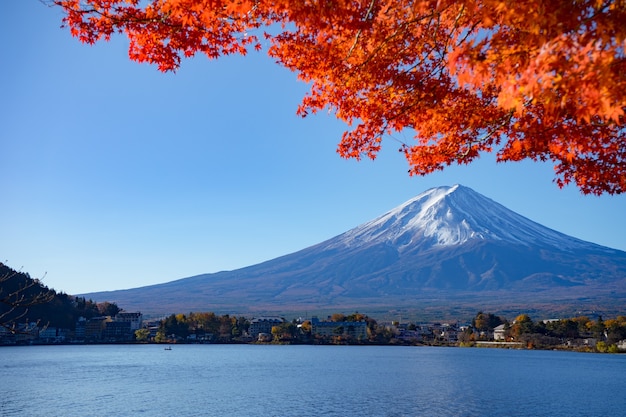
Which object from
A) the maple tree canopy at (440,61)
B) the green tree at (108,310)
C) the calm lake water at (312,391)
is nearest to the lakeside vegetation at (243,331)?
the green tree at (108,310)

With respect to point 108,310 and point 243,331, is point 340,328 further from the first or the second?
point 108,310

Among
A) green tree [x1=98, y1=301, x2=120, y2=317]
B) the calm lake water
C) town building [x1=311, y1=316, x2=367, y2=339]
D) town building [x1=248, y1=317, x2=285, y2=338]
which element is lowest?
the calm lake water

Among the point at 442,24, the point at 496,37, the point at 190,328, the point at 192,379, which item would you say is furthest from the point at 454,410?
the point at 190,328

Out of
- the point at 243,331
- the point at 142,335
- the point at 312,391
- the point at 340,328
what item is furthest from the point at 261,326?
the point at 312,391

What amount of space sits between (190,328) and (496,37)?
402 ft

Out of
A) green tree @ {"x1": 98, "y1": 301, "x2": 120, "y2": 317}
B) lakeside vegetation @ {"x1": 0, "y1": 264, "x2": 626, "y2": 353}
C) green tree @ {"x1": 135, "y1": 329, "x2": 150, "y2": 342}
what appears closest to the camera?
lakeside vegetation @ {"x1": 0, "y1": 264, "x2": 626, "y2": 353}

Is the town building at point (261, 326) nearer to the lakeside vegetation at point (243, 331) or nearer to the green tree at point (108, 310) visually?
the lakeside vegetation at point (243, 331)

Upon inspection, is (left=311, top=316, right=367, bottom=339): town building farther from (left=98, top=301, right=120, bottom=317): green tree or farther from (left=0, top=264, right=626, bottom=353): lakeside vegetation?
(left=98, top=301, right=120, bottom=317): green tree

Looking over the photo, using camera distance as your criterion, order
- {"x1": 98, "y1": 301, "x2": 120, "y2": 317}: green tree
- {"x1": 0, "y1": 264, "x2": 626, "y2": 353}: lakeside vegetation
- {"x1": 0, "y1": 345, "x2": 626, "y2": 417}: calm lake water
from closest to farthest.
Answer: {"x1": 0, "y1": 345, "x2": 626, "y2": 417}: calm lake water, {"x1": 0, "y1": 264, "x2": 626, "y2": 353}: lakeside vegetation, {"x1": 98, "y1": 301, "x2": 120, "y2": 317}: green tree

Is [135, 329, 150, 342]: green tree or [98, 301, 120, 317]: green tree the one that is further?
[98, 301, 120, 317]: green tree

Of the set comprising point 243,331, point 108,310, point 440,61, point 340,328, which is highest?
→ point 108,310

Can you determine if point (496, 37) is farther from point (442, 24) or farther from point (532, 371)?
point (532, 371)

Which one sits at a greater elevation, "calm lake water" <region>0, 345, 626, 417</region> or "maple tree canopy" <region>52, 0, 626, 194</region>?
"maple tree canopy" <region>52, 0, 626, 194</region>

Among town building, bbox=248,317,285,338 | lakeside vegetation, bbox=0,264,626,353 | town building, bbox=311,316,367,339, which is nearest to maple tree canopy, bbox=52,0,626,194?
lakeside vegetation, bbox=0,264,626,353
